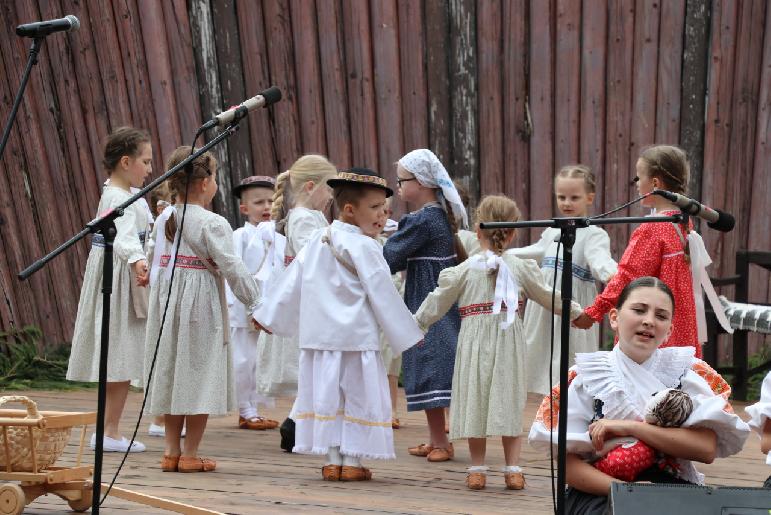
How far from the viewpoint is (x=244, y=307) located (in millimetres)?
7387

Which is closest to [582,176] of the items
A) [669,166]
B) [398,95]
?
[669,166]

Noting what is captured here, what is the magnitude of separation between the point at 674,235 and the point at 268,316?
1893 mm

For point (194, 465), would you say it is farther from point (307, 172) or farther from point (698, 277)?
point (698, 277)

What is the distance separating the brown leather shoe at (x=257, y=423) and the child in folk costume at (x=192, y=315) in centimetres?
141

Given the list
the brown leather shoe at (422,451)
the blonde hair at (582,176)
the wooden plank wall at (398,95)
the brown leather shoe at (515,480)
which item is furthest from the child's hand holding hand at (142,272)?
the wooden plank wall at (398,95)

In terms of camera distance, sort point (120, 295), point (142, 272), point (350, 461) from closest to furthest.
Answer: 1. point (350, 461)
2. point (142, 272)
3. point (120, 295)

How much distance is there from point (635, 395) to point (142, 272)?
2.96m

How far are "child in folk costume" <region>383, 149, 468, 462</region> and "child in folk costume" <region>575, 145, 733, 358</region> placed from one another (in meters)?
0.92

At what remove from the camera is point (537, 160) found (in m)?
8.55

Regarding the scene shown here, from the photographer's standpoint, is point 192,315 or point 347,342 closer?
point 347,342

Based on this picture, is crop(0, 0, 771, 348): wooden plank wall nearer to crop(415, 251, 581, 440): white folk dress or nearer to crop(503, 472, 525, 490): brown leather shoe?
crop(415, 251, 581, 440): white folk dress

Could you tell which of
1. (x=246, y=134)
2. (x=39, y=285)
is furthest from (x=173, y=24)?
(x=39, y=285)

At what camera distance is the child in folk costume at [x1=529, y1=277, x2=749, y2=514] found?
3777mm

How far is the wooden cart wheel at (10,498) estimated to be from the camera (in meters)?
4.56
